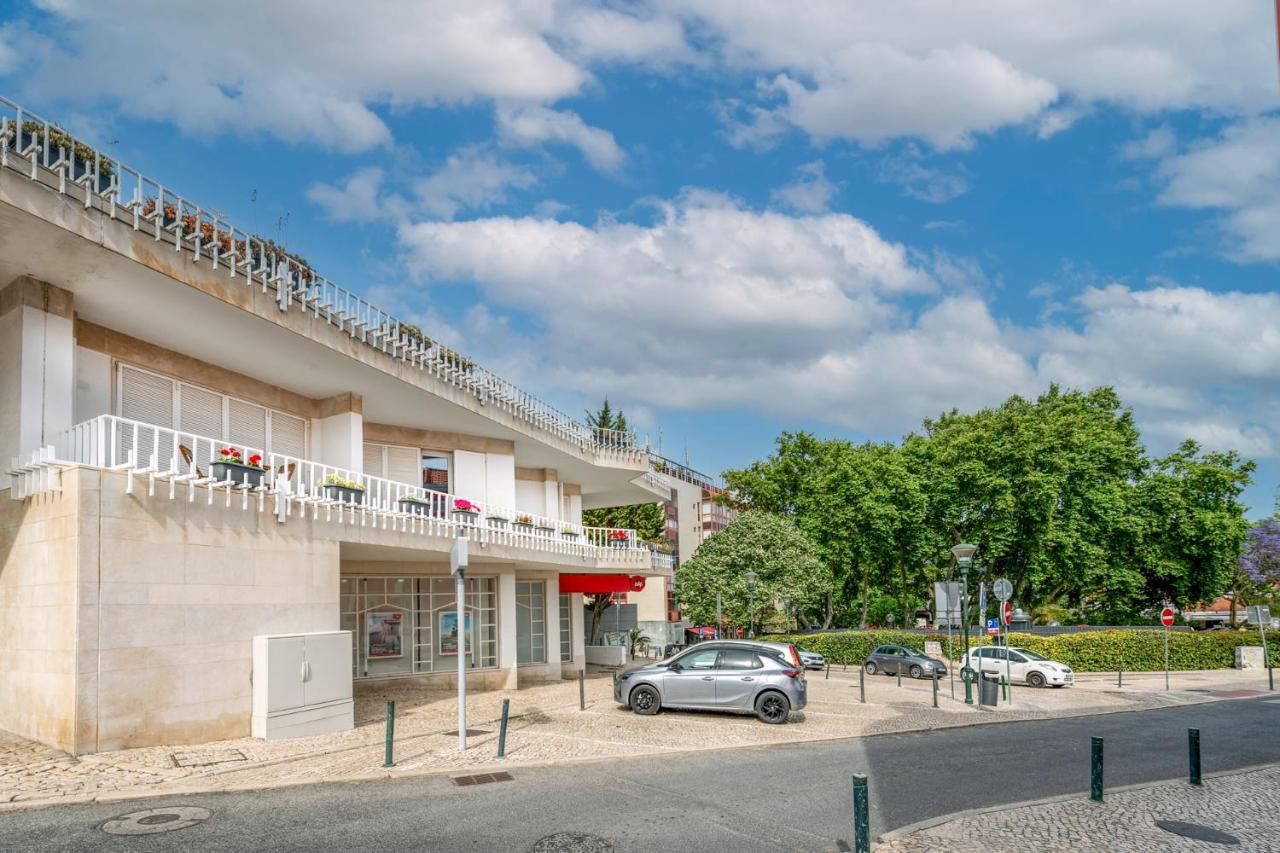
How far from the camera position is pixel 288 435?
2136 cm

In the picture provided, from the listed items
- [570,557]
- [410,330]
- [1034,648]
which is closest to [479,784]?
[410,330]

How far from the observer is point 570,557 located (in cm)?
2764

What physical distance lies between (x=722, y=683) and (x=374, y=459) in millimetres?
12506

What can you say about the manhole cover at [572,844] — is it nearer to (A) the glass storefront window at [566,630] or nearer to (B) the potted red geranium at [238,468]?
(B) the potted red geranium at [238,468]

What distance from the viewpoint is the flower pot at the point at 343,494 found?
1811 centimetres

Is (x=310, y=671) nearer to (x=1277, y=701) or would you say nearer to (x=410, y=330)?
(x=410, y=330)

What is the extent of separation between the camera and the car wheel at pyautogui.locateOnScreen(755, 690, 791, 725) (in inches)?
685

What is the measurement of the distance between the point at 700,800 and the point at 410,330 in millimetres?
15036

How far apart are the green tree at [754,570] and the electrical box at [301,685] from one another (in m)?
25.6

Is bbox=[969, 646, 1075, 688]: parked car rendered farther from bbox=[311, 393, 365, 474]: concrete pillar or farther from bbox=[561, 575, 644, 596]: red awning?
bbox=[311, 393, 365, 474]: concrete pillar

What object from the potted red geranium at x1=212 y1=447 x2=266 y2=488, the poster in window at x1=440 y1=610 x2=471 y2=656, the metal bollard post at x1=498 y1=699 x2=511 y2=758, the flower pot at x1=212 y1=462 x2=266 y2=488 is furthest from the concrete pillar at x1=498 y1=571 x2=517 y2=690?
the metal bollard post at x1=498 y1=699 x2=511 y2=758

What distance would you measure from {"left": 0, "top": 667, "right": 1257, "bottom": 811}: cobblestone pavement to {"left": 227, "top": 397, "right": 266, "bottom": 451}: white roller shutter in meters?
6.34

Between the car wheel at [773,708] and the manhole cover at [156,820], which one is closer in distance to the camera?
the manhole cover at [156,820]

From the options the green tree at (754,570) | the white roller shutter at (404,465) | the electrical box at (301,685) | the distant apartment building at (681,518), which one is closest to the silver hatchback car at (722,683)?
the electrical box at (301,685)
